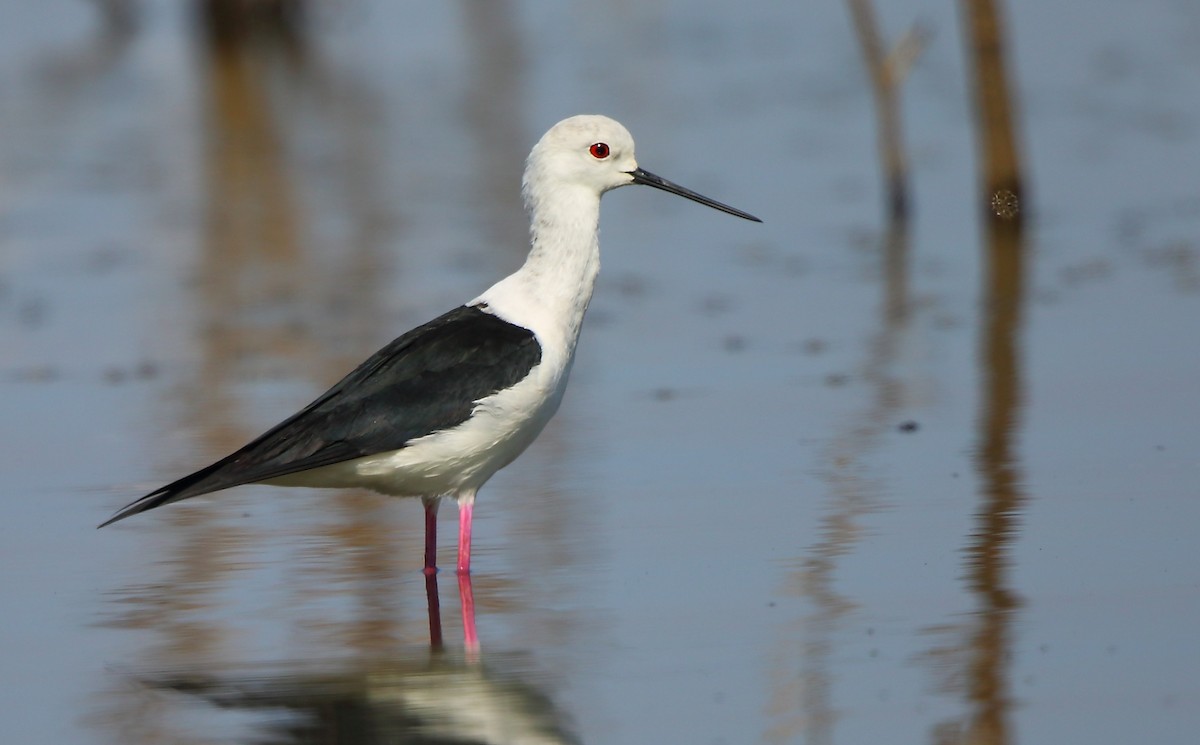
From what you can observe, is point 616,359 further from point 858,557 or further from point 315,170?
point 315,170

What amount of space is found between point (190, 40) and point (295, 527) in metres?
23.6

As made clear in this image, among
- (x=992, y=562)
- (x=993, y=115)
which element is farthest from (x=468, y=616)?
(x=993, y=115)

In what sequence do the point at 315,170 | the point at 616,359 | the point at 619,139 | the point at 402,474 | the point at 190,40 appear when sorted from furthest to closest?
the point at 190,40 → the point at 315,170 → the point at 616,359 → the point at 619,139 → the point at 402,474

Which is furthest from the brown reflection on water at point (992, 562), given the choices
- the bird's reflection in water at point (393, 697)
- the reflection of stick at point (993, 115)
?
the reflection of stick at point (993, 115)

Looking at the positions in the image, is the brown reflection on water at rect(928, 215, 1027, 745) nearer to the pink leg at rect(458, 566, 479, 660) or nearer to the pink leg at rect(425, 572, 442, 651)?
the pink leg at rect(458, 566, 479, 660)

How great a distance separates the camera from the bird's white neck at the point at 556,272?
247 inches

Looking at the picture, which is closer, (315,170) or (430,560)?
(430,560)

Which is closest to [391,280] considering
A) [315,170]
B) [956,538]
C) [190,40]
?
[315,170]

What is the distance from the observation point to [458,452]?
238 inches

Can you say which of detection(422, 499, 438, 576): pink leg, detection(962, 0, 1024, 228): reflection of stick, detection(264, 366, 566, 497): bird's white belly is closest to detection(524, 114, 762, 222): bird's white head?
detection(264, 366, 566, 497): bird's white belly

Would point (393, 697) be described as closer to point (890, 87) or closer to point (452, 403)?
point (452, 403)

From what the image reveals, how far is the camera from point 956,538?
20.4 ft

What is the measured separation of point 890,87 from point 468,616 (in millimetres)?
7768

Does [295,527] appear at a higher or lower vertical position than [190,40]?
lower
